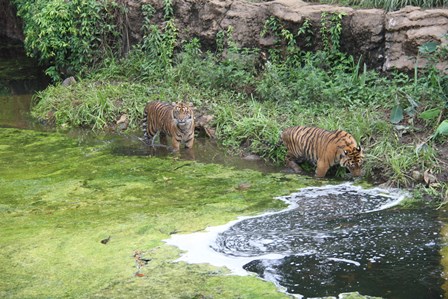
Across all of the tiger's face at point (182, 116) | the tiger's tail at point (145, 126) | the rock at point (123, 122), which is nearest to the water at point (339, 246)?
the tiger's face at point (182, 116)

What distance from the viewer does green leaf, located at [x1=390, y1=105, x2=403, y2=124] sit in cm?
880

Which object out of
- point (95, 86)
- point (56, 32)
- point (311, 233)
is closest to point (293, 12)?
point (95, 86)

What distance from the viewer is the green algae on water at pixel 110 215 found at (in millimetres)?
5668

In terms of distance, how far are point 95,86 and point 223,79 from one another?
2.33 metres

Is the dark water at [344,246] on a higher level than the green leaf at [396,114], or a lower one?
lower

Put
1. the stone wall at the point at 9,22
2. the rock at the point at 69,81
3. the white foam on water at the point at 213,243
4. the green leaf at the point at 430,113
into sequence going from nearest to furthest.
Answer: the white foam on water at the point at 213,243 → the green leaf at the point at 430,113 → the rock at the point at 69,81 → the stone wall at the point at 9,22

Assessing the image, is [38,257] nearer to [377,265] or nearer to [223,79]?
[377,265]

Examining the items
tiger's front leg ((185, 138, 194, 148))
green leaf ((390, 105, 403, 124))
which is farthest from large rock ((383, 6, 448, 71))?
tiger's front leg ((185, 138, 194, 148))

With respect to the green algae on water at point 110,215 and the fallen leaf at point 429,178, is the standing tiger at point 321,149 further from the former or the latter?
the fallen leaf at point 429,178

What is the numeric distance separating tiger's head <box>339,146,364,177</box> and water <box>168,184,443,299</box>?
421 mm

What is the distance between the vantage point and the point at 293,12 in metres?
11.2

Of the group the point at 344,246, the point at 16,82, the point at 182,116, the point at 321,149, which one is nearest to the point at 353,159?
the point at 321,149

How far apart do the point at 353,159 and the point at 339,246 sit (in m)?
1.89

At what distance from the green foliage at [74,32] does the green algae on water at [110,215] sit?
9.52 ft
